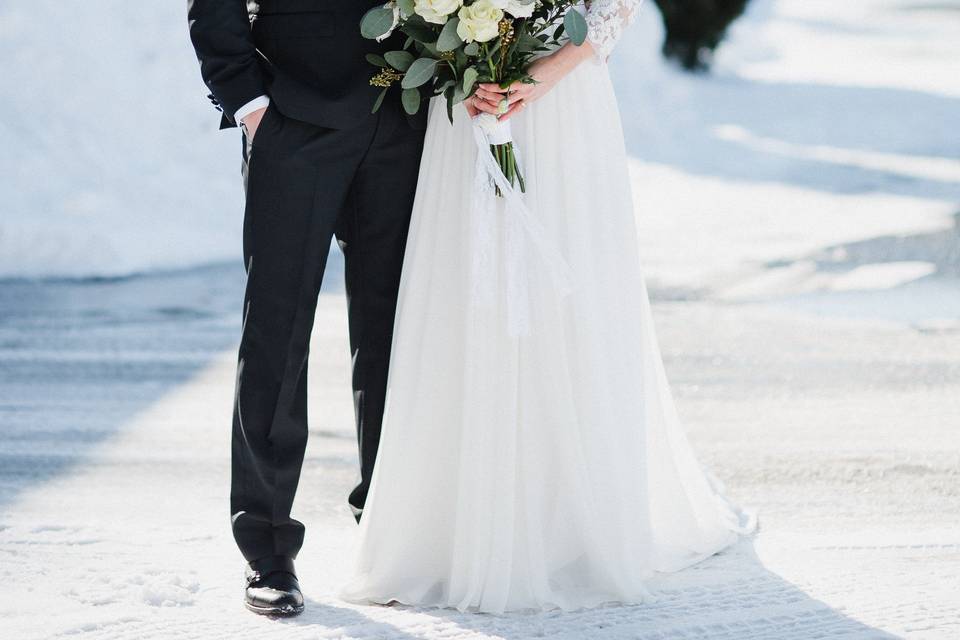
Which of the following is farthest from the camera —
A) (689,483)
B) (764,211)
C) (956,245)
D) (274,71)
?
(764,211)

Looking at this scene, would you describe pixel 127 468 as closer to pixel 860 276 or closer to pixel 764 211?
pixel 860 276

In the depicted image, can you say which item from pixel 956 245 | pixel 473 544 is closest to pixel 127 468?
pixel 473 544

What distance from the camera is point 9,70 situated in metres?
10.3

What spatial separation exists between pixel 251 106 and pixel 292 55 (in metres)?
0.17

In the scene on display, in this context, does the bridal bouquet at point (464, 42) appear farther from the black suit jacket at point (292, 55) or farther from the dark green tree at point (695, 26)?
the dark green tree at point (695, 26)

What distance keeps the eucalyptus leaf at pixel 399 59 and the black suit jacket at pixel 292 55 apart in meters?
0.15

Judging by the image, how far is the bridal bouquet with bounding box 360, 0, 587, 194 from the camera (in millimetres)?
2969

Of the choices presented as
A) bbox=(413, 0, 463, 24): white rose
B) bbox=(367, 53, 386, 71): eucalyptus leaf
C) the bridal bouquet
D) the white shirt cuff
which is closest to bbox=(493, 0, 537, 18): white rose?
the bridal bouquet

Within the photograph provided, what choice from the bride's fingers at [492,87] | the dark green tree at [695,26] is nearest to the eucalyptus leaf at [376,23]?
the bride's fingers at [492,87]

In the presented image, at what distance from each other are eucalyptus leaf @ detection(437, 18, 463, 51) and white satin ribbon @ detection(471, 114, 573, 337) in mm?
293

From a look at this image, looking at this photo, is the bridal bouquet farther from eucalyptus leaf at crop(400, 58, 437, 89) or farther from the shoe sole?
the shoe sole

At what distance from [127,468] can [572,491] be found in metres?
1.91

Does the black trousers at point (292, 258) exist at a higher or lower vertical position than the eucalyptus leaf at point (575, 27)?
lower

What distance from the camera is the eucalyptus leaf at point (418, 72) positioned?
120 inches
